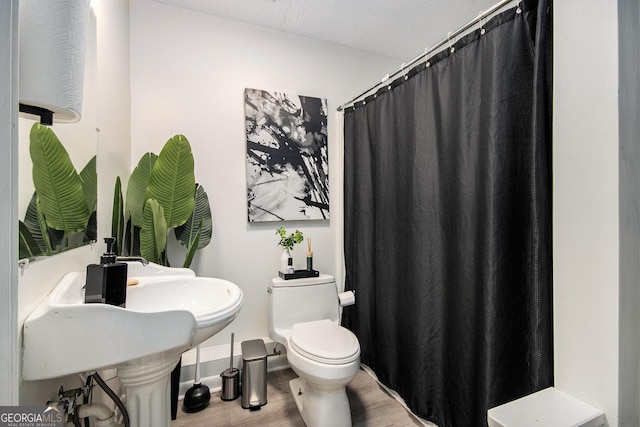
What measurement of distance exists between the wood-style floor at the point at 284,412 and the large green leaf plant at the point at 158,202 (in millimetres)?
839

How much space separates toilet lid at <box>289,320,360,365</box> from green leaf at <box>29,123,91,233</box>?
3.53 feet

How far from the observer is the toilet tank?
173 centimetres

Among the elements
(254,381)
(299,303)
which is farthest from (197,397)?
(299,303)

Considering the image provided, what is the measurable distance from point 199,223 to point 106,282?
869mm

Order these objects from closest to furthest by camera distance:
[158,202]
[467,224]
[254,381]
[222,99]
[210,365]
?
[467,224] < [158,202] < [254,381] < [210,365] < [222,99]

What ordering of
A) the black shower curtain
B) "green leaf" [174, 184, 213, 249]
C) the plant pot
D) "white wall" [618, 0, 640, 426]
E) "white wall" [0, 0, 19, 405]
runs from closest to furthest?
"white wall" [0, 0, 19, 405], "white wall" [618, 0, 640, 426], the black shower curtain, "green leaf" [174, 184, 213, 249], the plant pot

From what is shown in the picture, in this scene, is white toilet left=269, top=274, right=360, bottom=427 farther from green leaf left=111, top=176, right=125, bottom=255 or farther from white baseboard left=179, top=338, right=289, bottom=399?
green leaf left=111, top=176, right=125, bottom=255

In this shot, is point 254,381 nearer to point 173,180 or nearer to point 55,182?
point 173,180

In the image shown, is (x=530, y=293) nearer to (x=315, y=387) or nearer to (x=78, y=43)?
(x=315, y=387)

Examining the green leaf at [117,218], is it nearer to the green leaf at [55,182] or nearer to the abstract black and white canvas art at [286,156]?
the green leaf at [55,182]

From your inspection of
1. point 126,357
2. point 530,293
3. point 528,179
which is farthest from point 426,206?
point 126,357

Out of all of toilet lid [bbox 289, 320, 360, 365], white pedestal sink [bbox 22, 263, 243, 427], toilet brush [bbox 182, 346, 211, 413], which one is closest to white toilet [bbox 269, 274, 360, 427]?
toilet lid [bbox 289, 320, 360, 365]

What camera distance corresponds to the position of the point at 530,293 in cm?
99

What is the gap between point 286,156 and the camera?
1.99 meters
